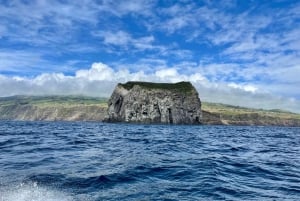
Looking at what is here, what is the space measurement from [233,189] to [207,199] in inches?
95.4

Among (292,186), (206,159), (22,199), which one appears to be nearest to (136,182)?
(22,199)

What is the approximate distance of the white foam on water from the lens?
14.8 meters

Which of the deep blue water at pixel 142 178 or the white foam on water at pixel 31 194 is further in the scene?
the deep blue water at pixel 142 178

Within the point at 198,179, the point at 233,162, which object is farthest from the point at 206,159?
the point at 198,179

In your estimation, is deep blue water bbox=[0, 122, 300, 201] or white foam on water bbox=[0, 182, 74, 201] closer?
white foam on water bbox=[0, 182, 74, 201]

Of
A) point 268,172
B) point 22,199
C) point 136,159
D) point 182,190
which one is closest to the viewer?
point 22,199

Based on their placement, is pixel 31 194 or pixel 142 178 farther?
pixel 142 178

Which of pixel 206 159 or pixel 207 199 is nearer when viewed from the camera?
pixel 207 199

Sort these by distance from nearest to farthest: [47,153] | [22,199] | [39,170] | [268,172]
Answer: [22,199], [39,170], [268,172], [47,153]

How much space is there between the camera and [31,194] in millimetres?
15508

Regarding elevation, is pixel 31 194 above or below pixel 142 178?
below

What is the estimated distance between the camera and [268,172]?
22625 mm

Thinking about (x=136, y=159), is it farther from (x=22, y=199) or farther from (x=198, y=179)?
(x=22, y=199)

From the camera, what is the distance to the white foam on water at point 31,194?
14.8 metres
